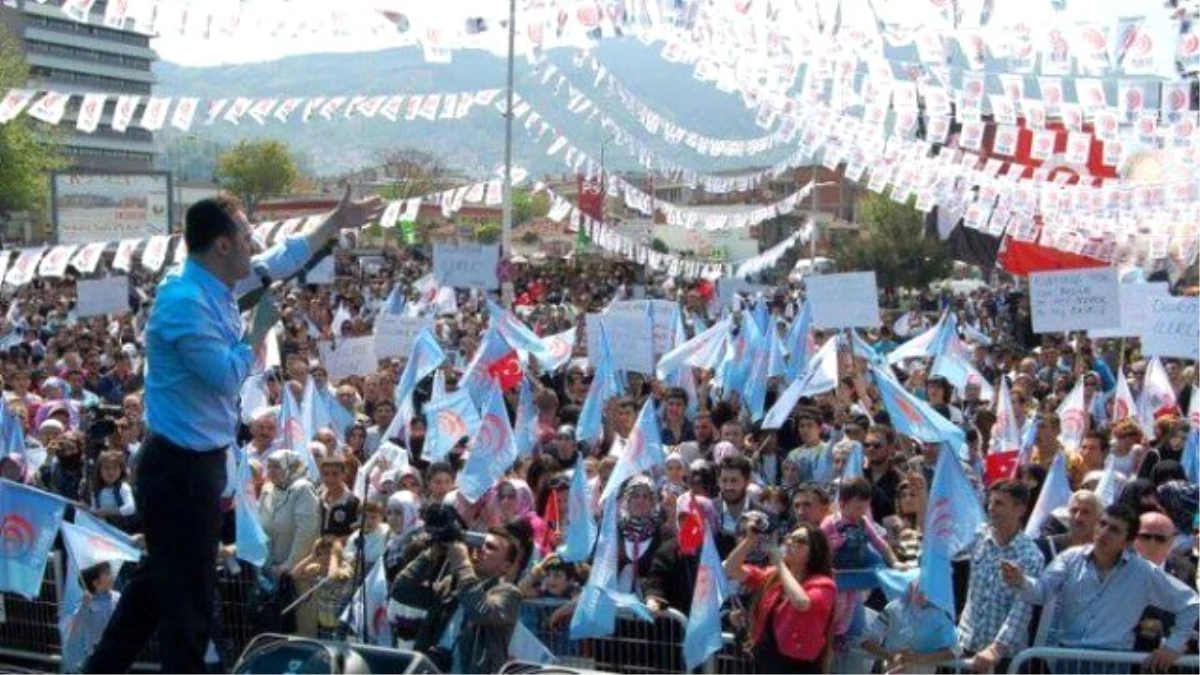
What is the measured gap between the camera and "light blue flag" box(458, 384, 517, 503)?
9914 millimetres

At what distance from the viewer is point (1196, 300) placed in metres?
13.4

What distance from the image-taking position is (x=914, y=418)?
35.0 ft

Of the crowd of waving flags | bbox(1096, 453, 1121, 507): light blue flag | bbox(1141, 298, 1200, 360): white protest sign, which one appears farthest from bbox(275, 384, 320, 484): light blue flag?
bbox(1141, 298, 1200, 360): white protest sign

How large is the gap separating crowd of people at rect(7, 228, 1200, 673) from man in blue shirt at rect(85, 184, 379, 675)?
189mm

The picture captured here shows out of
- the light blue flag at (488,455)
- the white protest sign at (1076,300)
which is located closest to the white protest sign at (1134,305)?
the white protest sign at (1076,300)

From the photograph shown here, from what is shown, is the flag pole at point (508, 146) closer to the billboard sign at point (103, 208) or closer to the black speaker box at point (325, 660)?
the black speaker box at point (325, 660)

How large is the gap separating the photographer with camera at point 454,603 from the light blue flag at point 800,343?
8.44 m

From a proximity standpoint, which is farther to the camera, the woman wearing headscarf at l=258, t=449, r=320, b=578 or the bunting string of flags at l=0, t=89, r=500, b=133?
the bunting string of flags at l=0, t=89, r=500, b=133

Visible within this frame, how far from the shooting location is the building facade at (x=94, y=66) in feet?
370

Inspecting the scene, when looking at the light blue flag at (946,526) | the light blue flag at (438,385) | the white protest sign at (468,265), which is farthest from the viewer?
the white protest sign at (468,265)

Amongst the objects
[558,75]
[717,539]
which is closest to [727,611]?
[717,539]

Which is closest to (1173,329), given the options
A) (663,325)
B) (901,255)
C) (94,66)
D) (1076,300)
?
(1076,300)

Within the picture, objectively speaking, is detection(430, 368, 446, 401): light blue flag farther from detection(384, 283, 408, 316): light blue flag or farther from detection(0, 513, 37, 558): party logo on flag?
detection(0, 513, 37, 558): party logo on flag

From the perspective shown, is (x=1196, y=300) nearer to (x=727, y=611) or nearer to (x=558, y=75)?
(x=727, y=611)
